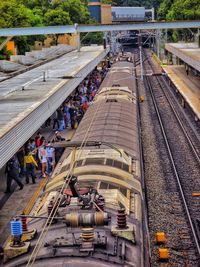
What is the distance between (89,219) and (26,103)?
10563mm

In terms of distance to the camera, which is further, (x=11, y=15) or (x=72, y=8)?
(x=72, y=8)

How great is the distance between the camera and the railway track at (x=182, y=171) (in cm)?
1366

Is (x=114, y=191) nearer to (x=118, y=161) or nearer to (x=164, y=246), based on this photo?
(x=118, y=161)

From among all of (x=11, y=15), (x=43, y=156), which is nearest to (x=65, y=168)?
(x=43, y=156)

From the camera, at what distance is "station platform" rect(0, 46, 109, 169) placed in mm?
14148

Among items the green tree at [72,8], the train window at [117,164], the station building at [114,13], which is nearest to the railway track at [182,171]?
the train window at [117,164]

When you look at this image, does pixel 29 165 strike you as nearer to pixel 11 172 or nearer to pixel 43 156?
pixel 43 156

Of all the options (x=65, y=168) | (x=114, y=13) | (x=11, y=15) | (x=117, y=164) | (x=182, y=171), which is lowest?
(x=182, y=171)

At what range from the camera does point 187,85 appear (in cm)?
4122

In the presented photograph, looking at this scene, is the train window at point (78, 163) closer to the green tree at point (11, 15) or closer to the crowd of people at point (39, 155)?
the crowd of people at point (39, 155)

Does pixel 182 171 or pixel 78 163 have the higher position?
pixel 78 163

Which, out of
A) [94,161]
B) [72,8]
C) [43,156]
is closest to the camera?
[94,161]

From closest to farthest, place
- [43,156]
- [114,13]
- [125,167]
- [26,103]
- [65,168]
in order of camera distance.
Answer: [125,167]
[65,168]
[26,103]
[43,156]
[114,13]

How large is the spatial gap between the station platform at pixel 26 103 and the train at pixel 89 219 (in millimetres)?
1447
